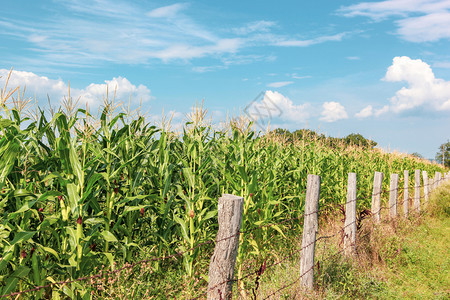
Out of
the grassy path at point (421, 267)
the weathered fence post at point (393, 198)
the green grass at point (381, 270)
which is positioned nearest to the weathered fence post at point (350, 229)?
the green grass at point (381, 270)

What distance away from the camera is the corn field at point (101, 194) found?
3977 mm

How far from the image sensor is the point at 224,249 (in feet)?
10.8

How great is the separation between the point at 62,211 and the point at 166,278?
1.96 metres

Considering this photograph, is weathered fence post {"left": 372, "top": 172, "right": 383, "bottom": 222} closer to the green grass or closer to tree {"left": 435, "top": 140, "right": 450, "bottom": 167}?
the green grass

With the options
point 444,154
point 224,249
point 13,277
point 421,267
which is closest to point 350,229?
→ point 421,267

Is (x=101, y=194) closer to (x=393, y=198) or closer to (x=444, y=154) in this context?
(x=393, y=198)

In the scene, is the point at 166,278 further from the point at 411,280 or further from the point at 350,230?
the point at 411,280

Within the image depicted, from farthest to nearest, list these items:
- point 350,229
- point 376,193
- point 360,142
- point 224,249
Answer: point 360,142, point 376,193, point 350,229, point 224,249

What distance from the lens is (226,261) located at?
3.30 metres

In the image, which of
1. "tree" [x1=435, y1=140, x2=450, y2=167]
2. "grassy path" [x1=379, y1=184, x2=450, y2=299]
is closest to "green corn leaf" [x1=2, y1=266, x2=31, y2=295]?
"grassy path" [x1=379, y1=184, x2=450, y2=299]

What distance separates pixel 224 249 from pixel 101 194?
2704 mm

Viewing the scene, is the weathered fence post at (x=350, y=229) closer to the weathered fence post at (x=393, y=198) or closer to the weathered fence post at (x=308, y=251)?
the weathered fence post at (x=308, y=251)

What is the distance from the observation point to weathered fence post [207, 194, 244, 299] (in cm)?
327

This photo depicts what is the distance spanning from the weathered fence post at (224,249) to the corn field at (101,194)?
1460 mm
